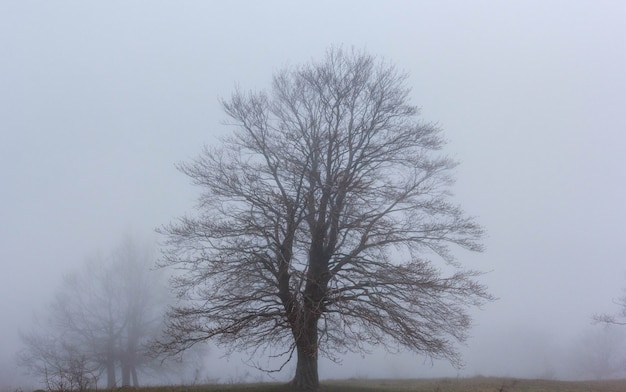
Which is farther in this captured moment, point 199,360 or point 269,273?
point 199,360

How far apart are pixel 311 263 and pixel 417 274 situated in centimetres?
307

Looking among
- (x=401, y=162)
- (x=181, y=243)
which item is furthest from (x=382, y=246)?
(x=181, y=243)

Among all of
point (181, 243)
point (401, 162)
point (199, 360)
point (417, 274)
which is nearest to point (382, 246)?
point (417, 274)

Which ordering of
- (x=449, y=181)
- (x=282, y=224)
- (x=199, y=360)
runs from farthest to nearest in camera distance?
(x=199, y=360)
(x=449, y=181)
(x=282, y=224)

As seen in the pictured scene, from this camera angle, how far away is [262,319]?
17.1 meters

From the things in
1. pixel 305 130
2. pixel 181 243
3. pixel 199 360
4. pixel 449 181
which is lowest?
pixel 199 360

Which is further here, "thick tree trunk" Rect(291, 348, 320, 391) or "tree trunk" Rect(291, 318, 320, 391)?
"thick tree trunk" Rect(291, 348, 320, 391)

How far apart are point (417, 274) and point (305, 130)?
5.22m

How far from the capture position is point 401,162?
19.0 metres

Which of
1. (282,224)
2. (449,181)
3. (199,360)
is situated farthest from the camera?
(199,360)

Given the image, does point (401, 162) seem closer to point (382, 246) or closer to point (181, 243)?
point (382, 246)

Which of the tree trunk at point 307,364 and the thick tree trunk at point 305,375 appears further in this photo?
the thick tree trunk at point 305,375

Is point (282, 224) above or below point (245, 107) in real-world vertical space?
below

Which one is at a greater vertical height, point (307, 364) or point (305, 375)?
point (307, 364)
